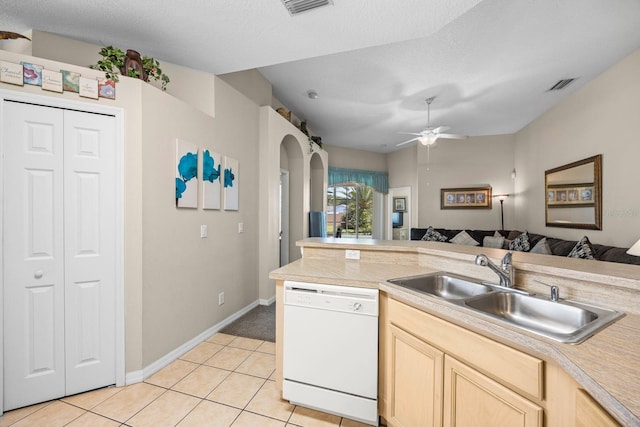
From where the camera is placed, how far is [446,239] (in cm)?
554

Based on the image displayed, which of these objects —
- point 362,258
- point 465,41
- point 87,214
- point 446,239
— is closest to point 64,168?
point 87,214

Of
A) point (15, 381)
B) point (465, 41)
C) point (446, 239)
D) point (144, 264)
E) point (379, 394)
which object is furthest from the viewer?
point (446, 239)

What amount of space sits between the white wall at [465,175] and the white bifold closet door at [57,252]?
5.91m

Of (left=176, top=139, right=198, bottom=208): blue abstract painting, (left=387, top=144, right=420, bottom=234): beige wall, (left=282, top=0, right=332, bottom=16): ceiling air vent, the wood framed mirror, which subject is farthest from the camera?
(left=387, top=144, right=420, bottom=234): beige wall

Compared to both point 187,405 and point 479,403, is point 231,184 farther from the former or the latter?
point 479,403

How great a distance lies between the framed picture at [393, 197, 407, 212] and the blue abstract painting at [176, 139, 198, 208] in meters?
5.43

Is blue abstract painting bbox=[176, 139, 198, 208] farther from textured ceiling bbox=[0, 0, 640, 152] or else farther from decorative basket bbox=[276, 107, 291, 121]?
decorative basket bbox=[276, 107, 291, 121]

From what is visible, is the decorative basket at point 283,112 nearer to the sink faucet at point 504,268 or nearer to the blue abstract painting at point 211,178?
the blue abstract painting at point 211,178

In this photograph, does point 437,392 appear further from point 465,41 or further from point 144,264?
point 465,41

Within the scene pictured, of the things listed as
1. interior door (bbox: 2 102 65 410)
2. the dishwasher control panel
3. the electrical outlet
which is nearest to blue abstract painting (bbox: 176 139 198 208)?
interior door (bbox: 2 102 65 410)

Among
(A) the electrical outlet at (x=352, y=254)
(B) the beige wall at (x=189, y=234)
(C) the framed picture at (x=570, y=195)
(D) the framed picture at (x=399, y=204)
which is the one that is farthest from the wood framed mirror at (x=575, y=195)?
(B) the beige wall at (x=189, y=234)

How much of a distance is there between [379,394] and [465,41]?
316 centimetres

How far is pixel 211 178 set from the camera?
8.84 feet

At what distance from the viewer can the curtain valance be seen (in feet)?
22.0
